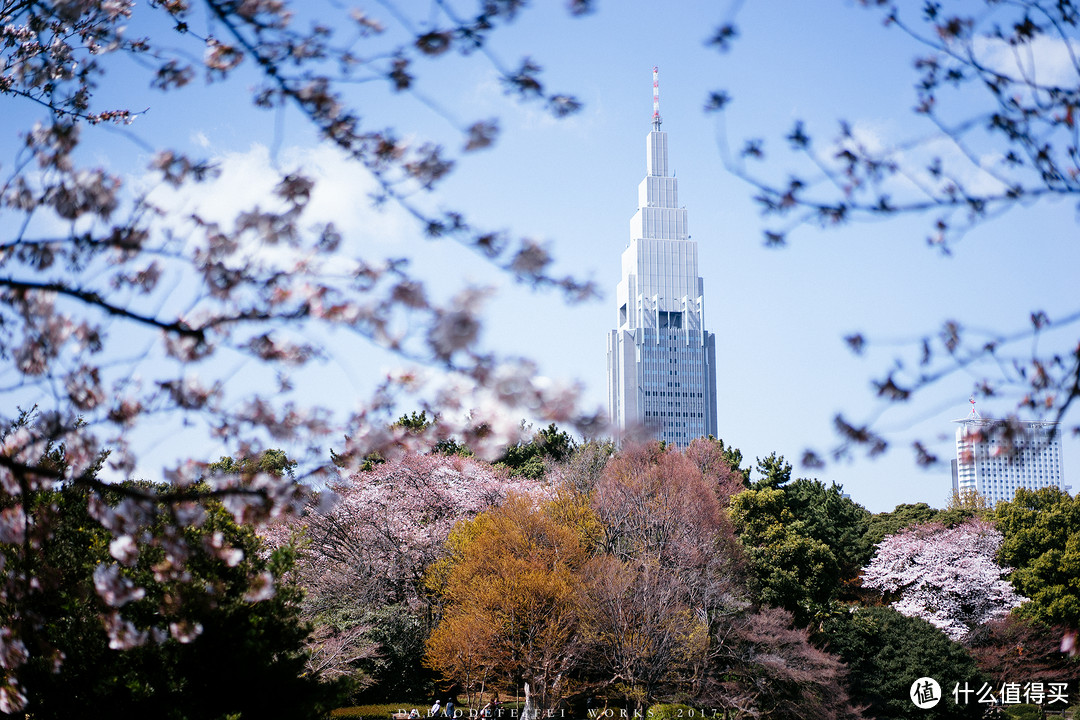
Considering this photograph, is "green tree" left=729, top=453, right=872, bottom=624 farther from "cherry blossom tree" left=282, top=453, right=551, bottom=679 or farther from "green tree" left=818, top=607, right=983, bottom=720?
"cherry blossom tree" left=282, top=453, right=551, bottom=679

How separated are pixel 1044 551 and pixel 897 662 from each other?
760 centimetres

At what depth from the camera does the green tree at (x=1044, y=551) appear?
22203 mm

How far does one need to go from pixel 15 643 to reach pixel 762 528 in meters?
20.7

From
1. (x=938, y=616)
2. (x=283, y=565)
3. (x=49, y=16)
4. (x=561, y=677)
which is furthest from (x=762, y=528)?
(x=49, y=16)

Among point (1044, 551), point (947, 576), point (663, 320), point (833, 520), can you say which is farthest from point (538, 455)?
point (663, 320)

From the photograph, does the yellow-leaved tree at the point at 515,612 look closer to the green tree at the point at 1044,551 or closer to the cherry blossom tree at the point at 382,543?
the cherry blossom tree at the point at 382,543

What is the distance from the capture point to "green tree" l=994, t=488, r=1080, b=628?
22203 mm

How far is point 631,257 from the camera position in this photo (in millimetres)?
88375

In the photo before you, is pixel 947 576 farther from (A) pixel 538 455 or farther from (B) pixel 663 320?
(B) pixel 663 320

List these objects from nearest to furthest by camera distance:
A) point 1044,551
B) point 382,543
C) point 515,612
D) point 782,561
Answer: point 515,612, point 382,543, point 782,561, point 1044,551

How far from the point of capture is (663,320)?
9138 centimetres

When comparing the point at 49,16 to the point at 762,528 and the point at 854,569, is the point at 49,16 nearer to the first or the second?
the point at 762,528

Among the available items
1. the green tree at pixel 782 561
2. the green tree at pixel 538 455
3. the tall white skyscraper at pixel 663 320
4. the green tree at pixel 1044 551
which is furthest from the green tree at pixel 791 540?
the tall white skyscraper at pixel 663 320

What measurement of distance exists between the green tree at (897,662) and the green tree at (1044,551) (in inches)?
167
